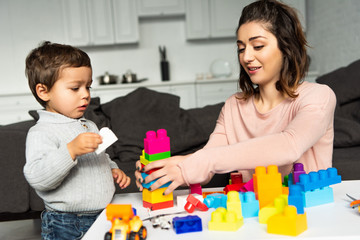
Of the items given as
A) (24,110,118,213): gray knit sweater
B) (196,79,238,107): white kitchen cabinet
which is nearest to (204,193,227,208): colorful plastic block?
(24,110,118,213): gray knit sweater

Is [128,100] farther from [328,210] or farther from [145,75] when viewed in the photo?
[145,75]

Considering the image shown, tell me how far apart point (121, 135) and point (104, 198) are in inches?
46.3

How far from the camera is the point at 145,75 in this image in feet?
17.3

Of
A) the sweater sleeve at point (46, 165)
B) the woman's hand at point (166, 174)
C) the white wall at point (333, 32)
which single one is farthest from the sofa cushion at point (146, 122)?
the white wall at point (333, 32)

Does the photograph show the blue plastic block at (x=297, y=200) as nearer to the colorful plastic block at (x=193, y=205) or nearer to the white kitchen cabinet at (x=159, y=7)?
the colorful plastic block at (x=193, y=205)

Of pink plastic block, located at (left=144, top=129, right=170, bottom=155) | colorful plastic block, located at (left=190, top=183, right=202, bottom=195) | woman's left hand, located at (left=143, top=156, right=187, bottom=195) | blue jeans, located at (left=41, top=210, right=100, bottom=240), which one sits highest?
pink plastic block, located at (left=144, top=129, right=170, bottom=155)

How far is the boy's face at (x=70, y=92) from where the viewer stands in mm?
1118

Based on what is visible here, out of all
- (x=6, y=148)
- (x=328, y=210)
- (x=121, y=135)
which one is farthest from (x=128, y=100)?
(x=328, y=210)

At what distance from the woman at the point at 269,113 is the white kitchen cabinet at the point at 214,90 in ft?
10.7

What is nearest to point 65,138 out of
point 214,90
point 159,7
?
point 214,90

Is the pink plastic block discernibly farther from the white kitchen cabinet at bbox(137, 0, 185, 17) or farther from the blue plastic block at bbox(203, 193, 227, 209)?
the white kitchen cabinet at bbox(137, 0, 185, 17)

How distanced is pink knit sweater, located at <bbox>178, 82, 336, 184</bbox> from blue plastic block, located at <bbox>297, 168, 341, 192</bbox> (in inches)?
3.6

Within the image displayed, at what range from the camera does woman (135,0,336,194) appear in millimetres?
959

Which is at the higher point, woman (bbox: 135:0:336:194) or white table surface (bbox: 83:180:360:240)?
woman (bbox: 135:0:336:194)
